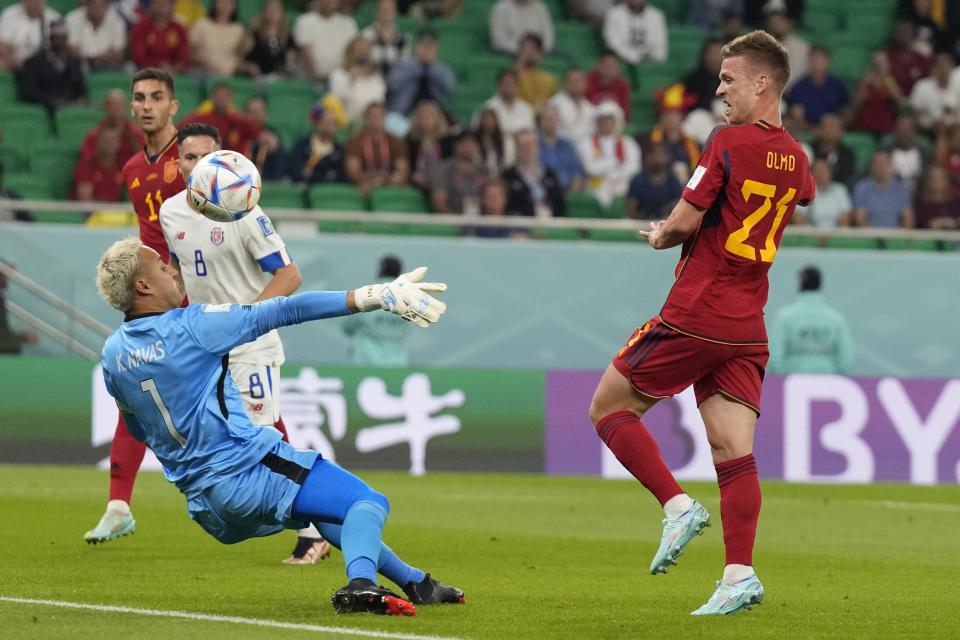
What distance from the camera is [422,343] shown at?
17.1m

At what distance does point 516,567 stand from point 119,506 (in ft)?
7.43

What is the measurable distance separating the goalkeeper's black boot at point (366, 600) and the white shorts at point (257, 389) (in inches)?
98.4

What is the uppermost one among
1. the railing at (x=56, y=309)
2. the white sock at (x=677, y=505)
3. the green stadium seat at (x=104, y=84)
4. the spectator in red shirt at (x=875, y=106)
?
the green stadium seat at (x=104, y=84)

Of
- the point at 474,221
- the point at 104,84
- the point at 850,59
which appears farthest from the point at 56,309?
the point at 850,59

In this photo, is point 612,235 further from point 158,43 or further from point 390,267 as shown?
point 158,43

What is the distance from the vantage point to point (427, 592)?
7059 mm

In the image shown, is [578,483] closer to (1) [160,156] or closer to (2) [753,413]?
(1) [160,156]

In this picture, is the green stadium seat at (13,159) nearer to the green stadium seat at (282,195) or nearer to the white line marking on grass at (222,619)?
the green stadium seat at (282,195)

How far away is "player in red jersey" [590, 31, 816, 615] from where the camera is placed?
699 cm

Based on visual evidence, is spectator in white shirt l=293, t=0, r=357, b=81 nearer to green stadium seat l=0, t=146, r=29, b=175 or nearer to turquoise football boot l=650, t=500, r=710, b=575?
green stadium seat l=0, t=146, r=29, b=175

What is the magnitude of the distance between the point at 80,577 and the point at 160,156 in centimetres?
273

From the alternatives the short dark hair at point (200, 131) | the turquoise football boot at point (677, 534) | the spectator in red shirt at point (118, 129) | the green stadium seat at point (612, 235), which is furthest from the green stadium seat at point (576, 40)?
the turquoise football boot at point (677, 534)

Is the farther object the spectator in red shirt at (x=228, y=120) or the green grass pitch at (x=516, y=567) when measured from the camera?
the spectator in red shirt at (x=228, y=120)

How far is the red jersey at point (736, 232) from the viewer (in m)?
7.00
